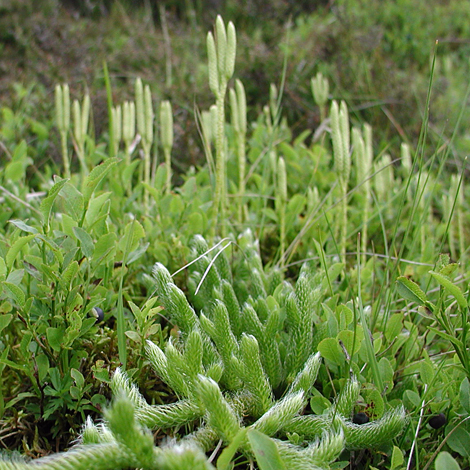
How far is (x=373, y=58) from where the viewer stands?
426 centimetres

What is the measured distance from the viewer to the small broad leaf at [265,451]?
94 centimetres

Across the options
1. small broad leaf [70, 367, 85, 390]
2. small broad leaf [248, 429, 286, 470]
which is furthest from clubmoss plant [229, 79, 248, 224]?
small broad leaf [248, 429, 286, 470]

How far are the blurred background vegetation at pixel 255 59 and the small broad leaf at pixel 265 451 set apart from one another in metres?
2.31

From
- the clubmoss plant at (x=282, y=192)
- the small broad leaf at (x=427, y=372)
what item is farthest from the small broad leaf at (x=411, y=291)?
the clubmoss plant at (x=282, y=192)

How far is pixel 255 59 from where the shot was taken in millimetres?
4039

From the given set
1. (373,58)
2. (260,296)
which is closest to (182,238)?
(260,296)

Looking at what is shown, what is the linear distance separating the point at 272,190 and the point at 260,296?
3.53 ft

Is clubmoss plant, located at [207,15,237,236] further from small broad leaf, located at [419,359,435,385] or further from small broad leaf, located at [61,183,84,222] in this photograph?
small broad leaf, located at [419,359,435,385]

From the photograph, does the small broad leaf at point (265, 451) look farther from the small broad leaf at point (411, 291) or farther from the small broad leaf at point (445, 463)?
the small broad leaf at point (411, 291)

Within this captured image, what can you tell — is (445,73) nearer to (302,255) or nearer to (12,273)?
(302,255)

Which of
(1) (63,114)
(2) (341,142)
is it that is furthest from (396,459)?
(1) (63,114)

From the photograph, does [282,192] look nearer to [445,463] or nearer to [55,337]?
[55,337]

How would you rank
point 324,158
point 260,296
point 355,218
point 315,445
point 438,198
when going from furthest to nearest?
point 438,198, point 324,158, point 355,218, point 260,296, point 315,445

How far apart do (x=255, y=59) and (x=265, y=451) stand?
356 cm
